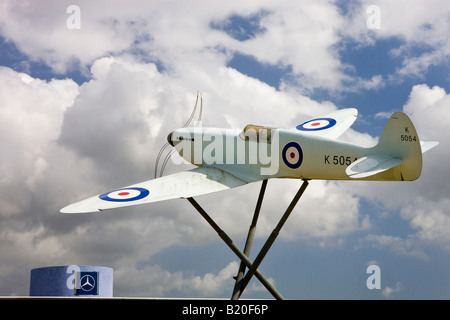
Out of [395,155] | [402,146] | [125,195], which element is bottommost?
[125,195]

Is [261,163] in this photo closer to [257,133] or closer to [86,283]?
[257,133]

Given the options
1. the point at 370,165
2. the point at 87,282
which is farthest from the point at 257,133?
the point at 87,282

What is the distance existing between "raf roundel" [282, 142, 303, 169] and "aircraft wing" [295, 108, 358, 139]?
10.9ft

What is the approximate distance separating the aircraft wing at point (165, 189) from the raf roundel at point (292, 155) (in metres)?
1.36

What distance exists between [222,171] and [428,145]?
6.01 m

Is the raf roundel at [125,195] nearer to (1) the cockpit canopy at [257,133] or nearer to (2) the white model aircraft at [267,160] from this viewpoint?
(2) the white model aircraft at [267,160]

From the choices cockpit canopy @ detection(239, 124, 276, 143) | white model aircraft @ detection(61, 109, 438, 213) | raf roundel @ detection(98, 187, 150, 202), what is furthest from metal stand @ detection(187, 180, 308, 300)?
raf roundel @ detection(98, 187, 150, 202)

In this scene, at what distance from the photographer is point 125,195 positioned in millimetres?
13852

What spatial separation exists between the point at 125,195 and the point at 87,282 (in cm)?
1018

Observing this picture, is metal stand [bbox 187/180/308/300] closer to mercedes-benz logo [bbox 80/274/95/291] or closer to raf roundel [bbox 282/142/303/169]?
raf roundel [bbox 282/142/303/169]
